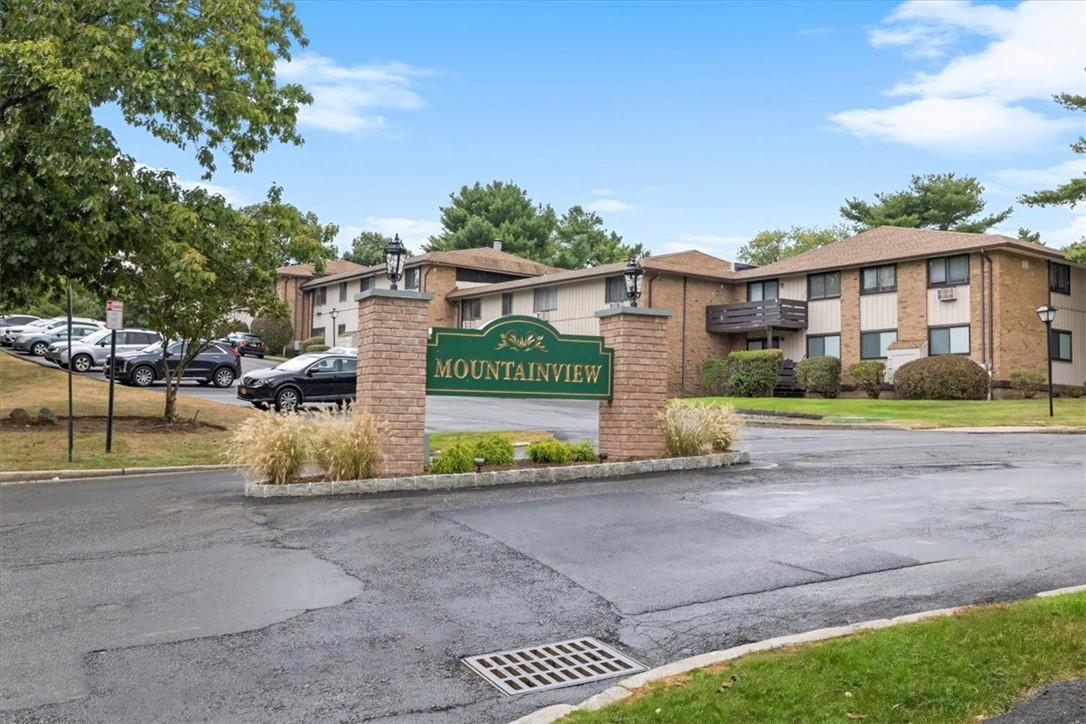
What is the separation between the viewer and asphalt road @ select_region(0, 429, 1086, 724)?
5219 millimetres

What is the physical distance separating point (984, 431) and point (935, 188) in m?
38.9

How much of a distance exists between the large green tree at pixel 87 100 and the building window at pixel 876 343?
2750cm

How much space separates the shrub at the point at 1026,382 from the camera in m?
34.6

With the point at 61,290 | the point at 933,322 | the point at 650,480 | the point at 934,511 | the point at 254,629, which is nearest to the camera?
the point at 254,629

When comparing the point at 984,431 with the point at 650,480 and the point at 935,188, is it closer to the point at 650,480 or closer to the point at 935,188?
the point at 650,480

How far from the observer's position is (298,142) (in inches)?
875

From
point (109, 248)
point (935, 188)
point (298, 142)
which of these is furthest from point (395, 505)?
point (935, 188)

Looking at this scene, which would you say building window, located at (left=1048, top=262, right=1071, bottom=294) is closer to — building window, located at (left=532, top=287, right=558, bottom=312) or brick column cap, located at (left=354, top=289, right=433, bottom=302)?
building window, located at (left=532, top=287, right=558, bottom=312)

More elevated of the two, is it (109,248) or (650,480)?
(109,248)

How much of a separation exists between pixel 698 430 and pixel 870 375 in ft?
83.6

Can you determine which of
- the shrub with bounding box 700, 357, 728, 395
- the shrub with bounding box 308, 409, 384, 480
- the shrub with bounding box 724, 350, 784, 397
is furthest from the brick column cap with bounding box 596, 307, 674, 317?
the shrub with bounding box 700, 357, 728, 395

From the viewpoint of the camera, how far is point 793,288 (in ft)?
142

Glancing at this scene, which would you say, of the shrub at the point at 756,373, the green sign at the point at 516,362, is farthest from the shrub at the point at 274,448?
the shrub at the point at 756,373

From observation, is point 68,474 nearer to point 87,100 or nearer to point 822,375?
point 87,100
